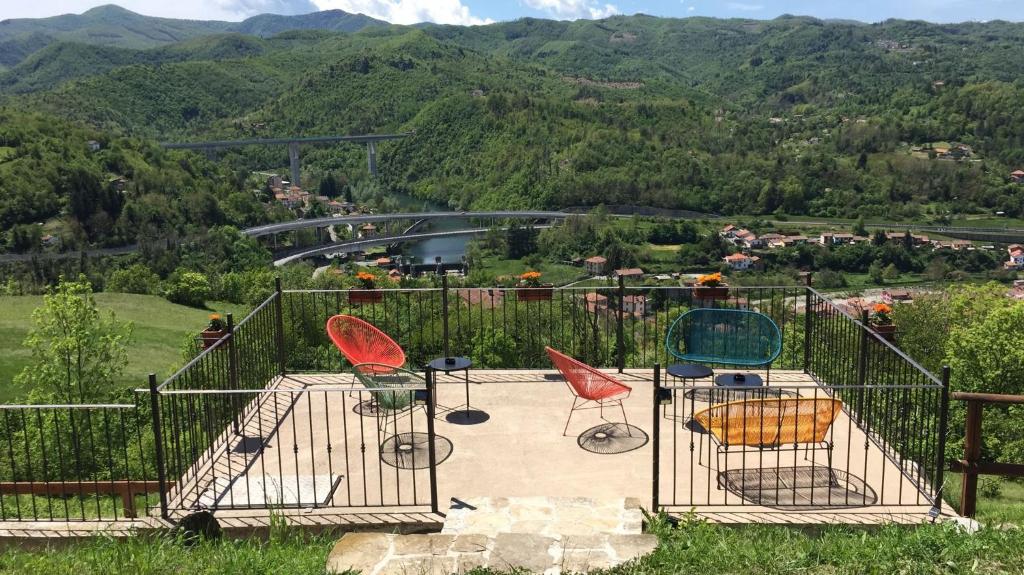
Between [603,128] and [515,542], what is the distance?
120188mm

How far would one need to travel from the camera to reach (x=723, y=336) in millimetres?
7410

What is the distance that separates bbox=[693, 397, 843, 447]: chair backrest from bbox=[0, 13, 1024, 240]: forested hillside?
80.1 metres

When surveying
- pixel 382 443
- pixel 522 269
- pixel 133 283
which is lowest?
pixel 522 269

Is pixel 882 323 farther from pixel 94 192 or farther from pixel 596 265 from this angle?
pixel 94 192

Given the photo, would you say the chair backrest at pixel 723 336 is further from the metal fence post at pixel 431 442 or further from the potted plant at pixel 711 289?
the metal fence post at pixel 431 442

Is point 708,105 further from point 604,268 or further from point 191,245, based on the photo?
point 191,245

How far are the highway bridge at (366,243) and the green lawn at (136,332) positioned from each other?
37989 millimetres

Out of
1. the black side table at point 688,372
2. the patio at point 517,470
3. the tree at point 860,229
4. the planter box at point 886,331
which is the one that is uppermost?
the planter box at point 886,331

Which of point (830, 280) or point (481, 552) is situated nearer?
point (481, 552)

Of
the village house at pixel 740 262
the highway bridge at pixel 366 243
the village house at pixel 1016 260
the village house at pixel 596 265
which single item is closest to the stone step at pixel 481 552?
the village house at pixel 596 265

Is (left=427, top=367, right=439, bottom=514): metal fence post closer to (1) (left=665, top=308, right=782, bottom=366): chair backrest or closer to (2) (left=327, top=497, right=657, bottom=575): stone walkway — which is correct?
(2) (left=327, top=497, right=657, bottom=575): stone walkway

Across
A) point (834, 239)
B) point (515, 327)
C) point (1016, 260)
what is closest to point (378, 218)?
point (834, 239)

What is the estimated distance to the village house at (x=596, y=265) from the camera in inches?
2744

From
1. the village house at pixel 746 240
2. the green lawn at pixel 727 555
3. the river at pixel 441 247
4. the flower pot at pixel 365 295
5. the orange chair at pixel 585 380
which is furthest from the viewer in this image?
the river at pixel 441 247
